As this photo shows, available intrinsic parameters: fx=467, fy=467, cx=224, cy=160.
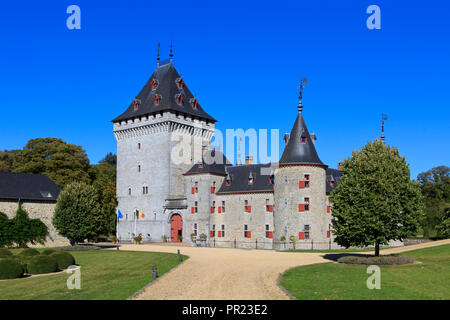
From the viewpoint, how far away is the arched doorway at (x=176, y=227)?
5599 centimetres

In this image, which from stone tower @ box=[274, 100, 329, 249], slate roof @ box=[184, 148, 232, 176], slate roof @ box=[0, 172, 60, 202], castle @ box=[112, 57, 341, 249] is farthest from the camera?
slate roof @ box=[184, 148, 232, 176]

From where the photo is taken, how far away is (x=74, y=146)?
70375 millimetres

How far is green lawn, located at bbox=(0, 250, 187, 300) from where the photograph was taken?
19094mm

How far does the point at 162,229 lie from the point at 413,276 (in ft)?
127

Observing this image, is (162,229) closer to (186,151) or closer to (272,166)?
(186,151)

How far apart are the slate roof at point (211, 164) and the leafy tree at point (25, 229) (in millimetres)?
17217

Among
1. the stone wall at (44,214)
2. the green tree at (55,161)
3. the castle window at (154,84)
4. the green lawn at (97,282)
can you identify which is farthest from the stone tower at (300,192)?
the green tree at (55,161)

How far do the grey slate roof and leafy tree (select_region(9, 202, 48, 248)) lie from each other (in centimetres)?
2581

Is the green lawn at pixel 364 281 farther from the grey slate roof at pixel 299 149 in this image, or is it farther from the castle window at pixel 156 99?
the castle window at pixel 156 99

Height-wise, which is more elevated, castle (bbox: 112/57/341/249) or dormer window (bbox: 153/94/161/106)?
dormer window (bbox: 153/94/161/106)

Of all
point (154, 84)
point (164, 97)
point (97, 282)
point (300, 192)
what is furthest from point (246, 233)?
point (97, 282)

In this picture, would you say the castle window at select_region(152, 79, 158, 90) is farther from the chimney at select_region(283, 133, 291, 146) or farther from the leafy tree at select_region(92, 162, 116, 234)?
the chimney at select_region(283, 133, 291, 146)

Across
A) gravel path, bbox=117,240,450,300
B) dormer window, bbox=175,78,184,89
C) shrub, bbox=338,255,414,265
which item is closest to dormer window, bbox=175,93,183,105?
dormer window, bbox=175,78,184,89
